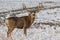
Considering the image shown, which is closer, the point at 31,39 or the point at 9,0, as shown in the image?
the point at 31,39

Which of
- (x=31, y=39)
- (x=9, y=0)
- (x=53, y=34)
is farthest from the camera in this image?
(x=9, y=0)

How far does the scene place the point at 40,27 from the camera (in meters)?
13.9

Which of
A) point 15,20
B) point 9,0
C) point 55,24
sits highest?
point 15,20

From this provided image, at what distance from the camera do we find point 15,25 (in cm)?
1179

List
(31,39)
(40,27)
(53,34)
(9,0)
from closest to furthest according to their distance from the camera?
(31,39) → (53,34) → (40,27) → (9,0)

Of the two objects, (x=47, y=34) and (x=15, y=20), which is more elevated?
(x=15, y=20)

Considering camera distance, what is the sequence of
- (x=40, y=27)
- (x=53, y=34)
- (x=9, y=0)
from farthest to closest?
(x=9, y=0) < (x=40, y=27) < (x=53, y=34)

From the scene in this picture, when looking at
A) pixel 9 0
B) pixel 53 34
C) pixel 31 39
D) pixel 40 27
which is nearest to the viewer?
pixel 31 39

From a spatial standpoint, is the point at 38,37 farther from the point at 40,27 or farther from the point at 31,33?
the point at 40,27

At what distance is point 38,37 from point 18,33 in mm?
1175

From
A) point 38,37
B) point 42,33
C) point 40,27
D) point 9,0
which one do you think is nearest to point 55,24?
point 40,27

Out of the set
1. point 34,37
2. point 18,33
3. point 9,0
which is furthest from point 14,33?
point 9,0

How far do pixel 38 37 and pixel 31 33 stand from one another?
Answer: 0.86 metres

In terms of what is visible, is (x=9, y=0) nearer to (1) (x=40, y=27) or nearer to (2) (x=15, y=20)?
(1) (x=40, y=27)
